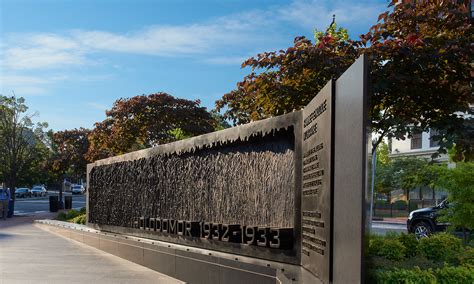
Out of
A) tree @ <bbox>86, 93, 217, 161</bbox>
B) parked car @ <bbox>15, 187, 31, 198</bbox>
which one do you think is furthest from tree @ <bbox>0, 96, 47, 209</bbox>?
parked car @ <bbox>15, 187, 31, 198</bbox>

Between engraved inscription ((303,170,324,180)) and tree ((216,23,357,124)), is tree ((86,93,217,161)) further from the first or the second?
engraved inscription ((303,170,324,180))

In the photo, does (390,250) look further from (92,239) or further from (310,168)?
(92,239)

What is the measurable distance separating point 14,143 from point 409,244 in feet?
101

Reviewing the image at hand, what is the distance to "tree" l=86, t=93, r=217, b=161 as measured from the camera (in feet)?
79.2

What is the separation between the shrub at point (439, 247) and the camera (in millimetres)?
7469

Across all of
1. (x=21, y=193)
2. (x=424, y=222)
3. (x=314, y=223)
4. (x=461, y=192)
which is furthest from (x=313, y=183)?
(x=21, y=193)

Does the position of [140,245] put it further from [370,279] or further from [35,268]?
[370,279]

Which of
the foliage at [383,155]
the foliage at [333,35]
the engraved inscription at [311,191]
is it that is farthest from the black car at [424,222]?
the foliage at [383,155]

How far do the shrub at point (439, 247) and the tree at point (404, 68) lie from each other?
2055 mm

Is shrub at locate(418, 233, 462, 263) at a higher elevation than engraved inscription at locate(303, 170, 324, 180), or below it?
below

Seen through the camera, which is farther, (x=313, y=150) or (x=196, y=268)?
(x=196, y=268)

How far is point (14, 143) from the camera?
1353 inches

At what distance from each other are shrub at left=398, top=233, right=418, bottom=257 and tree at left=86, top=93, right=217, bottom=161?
54.8 feet

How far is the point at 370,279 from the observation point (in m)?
5.62
